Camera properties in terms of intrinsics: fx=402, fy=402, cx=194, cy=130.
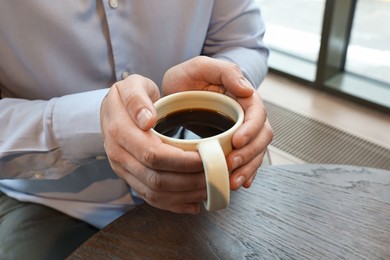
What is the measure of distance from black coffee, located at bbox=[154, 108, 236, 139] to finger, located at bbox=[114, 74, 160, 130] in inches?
1.8

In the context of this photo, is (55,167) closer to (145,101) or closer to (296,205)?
(145,101)

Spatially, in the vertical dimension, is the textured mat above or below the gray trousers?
below

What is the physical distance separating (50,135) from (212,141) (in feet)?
1.19

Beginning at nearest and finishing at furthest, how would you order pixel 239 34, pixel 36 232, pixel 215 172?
1. pixel 215 172
2. pixel 36 232
3. pixel 239 34

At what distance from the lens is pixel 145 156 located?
504 mm

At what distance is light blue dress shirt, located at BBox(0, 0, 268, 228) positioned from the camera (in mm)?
709

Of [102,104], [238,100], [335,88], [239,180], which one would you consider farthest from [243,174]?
[335,88]

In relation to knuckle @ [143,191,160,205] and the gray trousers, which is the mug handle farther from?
the gray trousers

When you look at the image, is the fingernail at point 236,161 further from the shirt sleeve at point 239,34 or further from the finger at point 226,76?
the shirt sleeve at point 239,34

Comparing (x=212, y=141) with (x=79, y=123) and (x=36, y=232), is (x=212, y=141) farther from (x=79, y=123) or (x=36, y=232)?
(x=36, y=232)

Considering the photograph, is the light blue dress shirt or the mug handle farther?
the light blue dress shirt

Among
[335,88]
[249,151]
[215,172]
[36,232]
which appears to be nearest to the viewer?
[215,172]

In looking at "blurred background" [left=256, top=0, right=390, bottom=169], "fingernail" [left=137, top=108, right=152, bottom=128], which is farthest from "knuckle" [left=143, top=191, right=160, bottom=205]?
"blurred background" [left=256, top=0, right=390, bottom=169]

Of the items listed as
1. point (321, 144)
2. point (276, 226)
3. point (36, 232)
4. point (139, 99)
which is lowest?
point (321, 144)
